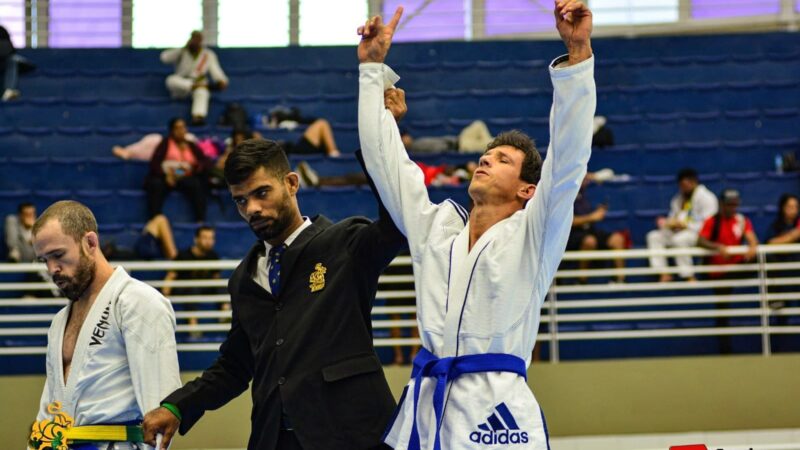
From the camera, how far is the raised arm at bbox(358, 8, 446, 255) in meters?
3.35

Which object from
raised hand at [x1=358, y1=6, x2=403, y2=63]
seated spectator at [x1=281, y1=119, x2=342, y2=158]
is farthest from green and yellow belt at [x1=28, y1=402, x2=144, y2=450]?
seated spectator at [x1=281, y1=119, x2=342, y2=158]

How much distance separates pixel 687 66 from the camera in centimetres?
1349

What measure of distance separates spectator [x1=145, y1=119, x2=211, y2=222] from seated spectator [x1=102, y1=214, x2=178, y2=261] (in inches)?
24.2

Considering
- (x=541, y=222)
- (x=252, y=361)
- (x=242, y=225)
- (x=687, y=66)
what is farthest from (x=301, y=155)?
(x=541, y=222)

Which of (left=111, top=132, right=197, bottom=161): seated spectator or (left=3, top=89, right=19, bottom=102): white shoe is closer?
(left=111, top=132, right=197, bottom=161): seated spectator

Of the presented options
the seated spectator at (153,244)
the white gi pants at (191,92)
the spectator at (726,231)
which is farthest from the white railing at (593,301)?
the white gi pants at (191,92)

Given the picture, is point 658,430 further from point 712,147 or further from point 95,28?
point 95,28

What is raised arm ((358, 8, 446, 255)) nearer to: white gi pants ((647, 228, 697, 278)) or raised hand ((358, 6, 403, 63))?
raised hand ((358, 6, 403, 63))

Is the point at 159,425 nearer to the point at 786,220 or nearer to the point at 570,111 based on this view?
the point at 570,111

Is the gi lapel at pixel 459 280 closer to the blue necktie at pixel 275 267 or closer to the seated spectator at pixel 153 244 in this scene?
the blue necktie at pixel 275 267

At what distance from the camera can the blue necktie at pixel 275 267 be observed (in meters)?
3.68

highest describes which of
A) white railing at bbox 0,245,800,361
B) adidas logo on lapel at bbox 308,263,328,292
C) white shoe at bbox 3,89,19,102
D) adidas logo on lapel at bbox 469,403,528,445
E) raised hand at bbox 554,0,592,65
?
white shoe at bbox 3,89,19,102

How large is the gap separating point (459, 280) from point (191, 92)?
10272 mm

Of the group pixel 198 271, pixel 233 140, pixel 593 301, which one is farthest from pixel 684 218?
pixel 233 140
